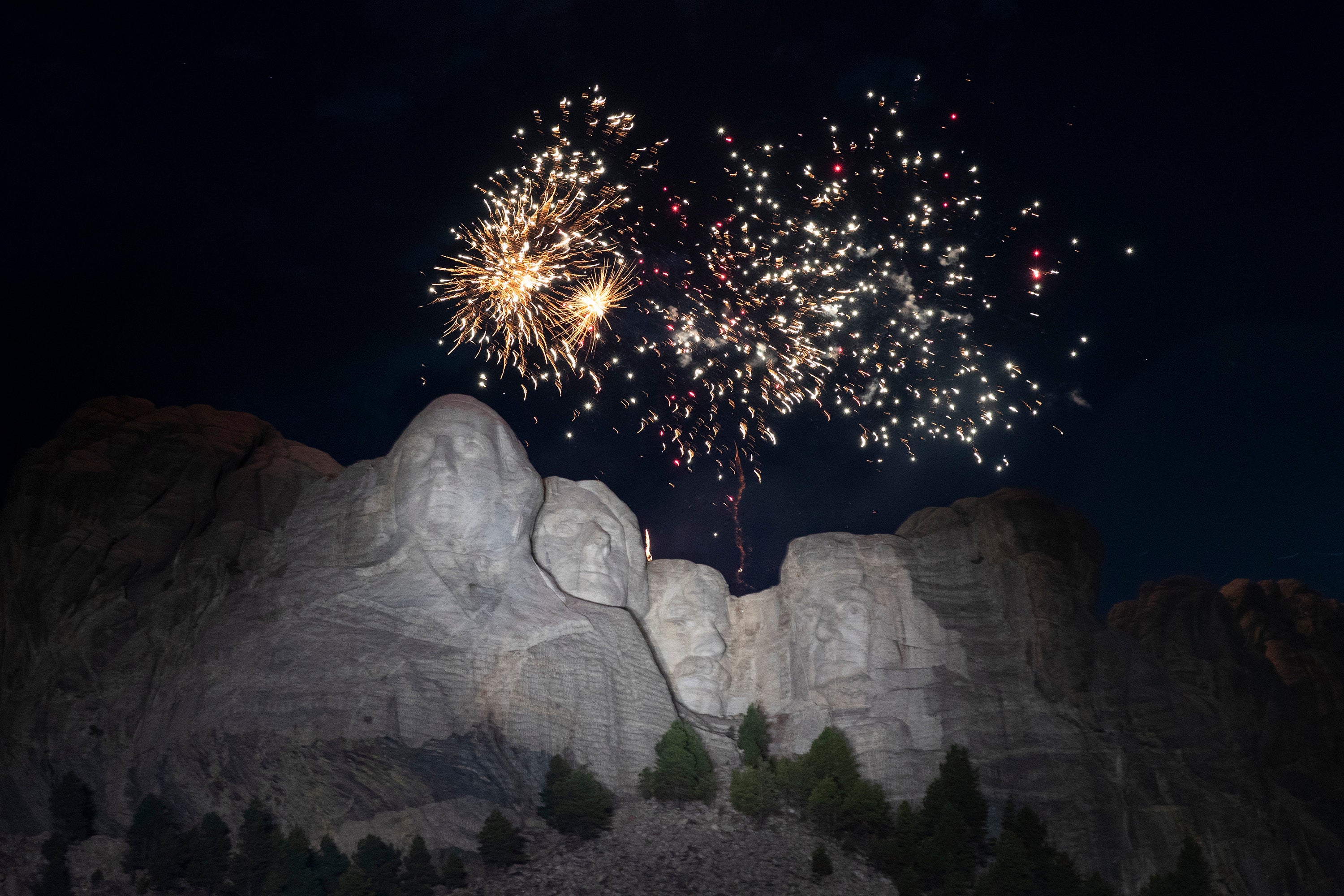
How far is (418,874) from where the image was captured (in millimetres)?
32875

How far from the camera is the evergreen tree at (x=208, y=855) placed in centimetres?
3366

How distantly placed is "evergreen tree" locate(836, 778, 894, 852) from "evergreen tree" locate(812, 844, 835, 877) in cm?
239

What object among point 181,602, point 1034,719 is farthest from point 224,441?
point 1034,719

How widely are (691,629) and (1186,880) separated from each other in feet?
69.9

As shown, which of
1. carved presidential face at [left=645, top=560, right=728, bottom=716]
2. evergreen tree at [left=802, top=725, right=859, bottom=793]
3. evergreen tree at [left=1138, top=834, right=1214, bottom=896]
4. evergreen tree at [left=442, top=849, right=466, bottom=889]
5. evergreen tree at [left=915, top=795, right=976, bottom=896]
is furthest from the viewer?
carved presidential face at [left=645, top=560, right=728, bottom=716]

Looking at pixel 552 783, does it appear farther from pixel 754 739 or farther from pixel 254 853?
pixel 754 739

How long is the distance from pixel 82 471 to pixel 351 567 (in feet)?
38.7

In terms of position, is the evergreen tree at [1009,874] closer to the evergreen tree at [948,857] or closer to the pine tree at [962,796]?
the evergreen tree at [948,857]

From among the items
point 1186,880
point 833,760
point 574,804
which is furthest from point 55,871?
point 1186,880

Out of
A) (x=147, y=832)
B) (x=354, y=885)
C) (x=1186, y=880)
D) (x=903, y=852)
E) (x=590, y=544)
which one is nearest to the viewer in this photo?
(x=354, y=885)

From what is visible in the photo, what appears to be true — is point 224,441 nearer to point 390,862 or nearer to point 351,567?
A: point 351,567

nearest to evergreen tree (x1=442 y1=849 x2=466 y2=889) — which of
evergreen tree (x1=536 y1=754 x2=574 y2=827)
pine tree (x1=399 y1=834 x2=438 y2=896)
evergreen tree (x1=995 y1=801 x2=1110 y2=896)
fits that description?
pine tree (x1=399 y1=834 x2=438 y2=896)

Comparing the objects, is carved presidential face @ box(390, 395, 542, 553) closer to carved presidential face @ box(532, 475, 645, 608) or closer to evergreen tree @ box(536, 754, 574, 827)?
carved presidential face @ box(532, 475, 645, 608)

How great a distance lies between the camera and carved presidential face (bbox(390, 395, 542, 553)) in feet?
135
